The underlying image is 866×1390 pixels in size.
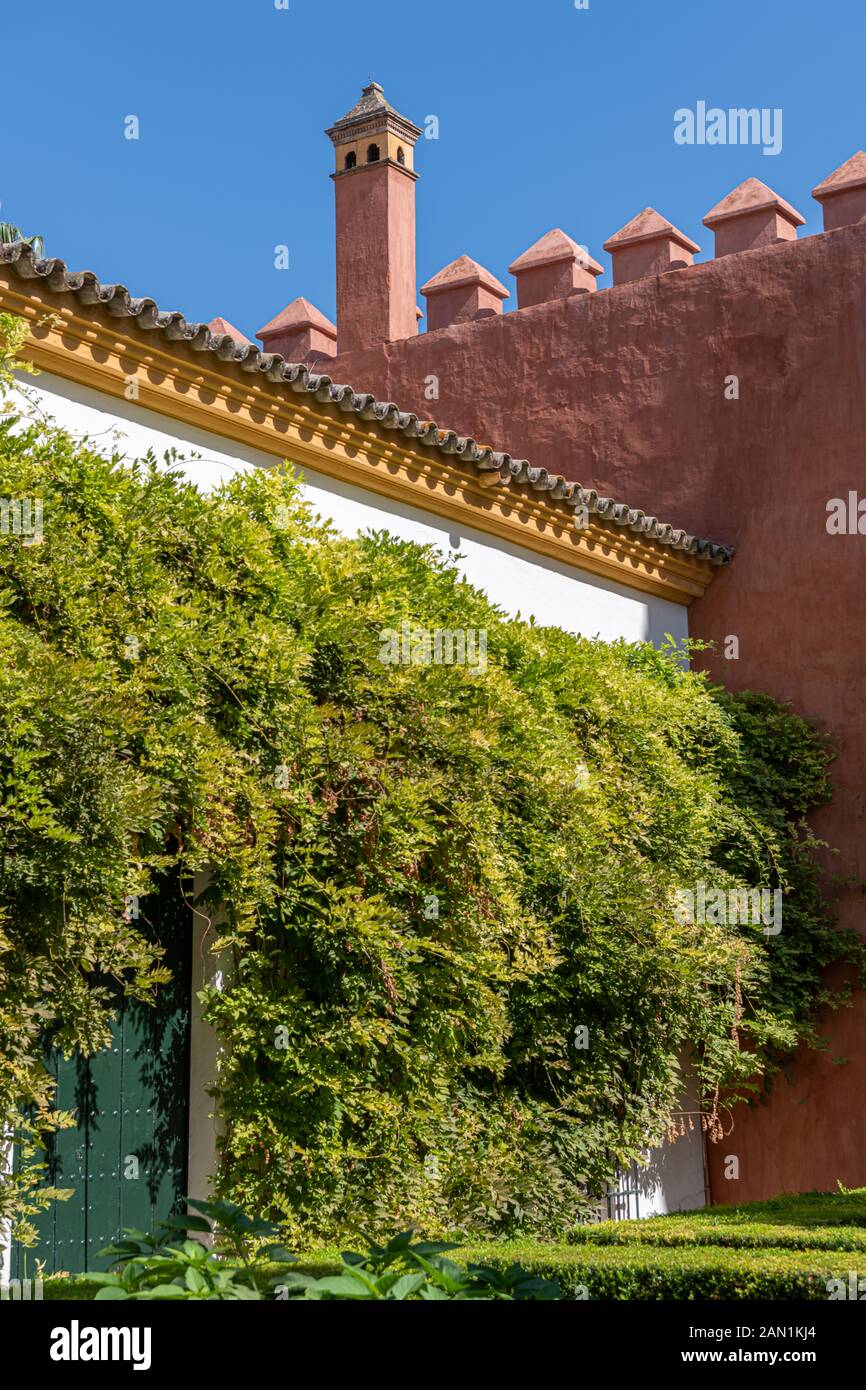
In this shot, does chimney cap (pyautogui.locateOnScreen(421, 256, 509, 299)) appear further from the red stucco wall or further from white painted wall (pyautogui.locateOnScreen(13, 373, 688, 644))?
white painted wall (pyautogui.locateOnScreen(13, 373, 688, 644))

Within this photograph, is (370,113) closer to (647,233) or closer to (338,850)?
(647,233)

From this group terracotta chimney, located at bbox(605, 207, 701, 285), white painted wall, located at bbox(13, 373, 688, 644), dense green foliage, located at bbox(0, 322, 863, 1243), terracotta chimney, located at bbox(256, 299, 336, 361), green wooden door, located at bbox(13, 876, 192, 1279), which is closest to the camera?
dense green foliage, located at bbox(0, 322, 863, 1243)

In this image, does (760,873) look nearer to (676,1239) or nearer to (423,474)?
(423,474)

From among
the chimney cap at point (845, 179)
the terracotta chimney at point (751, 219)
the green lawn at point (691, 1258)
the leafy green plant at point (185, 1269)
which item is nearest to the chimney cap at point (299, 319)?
the terracotta chimney at point (751, 219)

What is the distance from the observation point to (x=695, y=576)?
1288 centimetres

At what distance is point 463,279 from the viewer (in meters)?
14.6

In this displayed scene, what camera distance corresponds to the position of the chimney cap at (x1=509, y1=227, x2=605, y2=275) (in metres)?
14.1

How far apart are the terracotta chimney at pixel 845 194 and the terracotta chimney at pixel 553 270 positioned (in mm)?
2299

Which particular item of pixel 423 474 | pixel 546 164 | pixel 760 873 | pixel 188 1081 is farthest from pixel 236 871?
pixel 760 873

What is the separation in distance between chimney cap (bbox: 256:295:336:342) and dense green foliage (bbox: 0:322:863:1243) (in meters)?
6.03

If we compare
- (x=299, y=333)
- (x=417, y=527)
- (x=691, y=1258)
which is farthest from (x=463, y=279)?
(x=691, y=1258)

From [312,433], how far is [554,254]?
5.97 meters

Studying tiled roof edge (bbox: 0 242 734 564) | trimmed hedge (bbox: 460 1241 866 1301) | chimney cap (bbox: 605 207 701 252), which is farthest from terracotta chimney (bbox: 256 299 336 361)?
trimmed hedge (bbox: 460 1241 866 1301)
